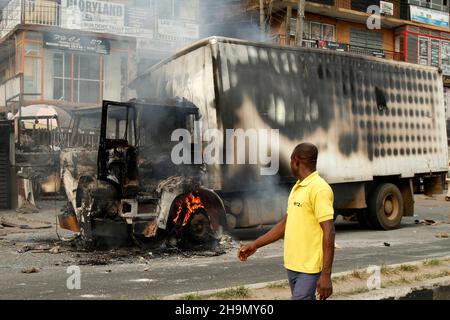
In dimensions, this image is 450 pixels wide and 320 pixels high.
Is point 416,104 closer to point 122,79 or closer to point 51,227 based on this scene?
point 51,227

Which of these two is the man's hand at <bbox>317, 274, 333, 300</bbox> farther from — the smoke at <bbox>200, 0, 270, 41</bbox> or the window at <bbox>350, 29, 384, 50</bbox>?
the window at <bbox>350, 29, 384, 50</bbox>

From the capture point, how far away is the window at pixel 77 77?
19312 mm

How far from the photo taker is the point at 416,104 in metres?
11.5

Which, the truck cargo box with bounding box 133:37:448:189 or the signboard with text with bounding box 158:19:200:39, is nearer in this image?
the truck cargo box with bounding box 133:37:448:189

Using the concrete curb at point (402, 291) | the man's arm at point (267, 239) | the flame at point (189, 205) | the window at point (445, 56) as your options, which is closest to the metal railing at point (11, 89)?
the flame at point (189, 205)

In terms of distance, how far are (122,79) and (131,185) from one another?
13739mm

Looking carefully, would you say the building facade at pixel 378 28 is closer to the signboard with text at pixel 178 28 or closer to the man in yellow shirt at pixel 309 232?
the signboard with text at pixel 178 28

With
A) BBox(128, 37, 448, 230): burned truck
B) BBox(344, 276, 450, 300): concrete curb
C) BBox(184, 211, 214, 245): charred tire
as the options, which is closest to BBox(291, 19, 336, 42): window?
BBox(128, 37, 448, 230): burned truck

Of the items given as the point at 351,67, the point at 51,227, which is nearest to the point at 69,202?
the point at 51,227

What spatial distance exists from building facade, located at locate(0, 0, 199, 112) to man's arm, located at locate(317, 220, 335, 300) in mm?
14625

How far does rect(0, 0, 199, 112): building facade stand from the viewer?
1823 centimetres

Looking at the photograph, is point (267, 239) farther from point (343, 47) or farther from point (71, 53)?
point (343, 47)

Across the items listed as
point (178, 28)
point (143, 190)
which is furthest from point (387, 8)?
point (143, 190)

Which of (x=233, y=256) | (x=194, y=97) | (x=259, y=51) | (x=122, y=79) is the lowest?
(x=233, y=256)
